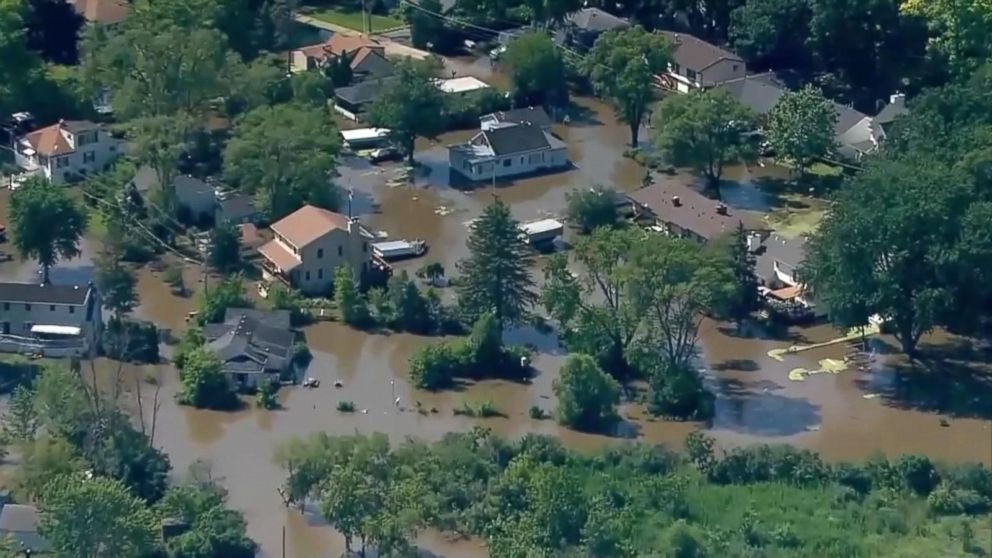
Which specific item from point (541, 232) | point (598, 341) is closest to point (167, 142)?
point (541, 232)

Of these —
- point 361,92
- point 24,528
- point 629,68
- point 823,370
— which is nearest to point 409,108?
point 361,92

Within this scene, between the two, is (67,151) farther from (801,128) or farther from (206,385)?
(801,128)

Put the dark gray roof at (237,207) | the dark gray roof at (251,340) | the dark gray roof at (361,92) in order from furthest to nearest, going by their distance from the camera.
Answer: the dark gray roof at (361,92), the dark gray roof at (237,207), the dark gray roof at (251,340)

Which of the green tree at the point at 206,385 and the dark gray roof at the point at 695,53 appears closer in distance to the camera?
the green tree at the point at 206,385

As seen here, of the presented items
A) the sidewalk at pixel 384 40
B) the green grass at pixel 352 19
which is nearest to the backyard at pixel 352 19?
the green grass at pixel 352 19

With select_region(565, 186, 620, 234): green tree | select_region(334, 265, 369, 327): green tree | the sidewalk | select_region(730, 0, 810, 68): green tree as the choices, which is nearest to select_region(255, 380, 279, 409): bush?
select_region(334, 265, 369, 327): green tree

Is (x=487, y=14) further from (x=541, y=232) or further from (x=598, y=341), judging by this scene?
(x=598, y=341)

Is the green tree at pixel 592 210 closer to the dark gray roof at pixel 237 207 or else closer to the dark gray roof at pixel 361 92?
the dark gray roof at pixel 237 207
